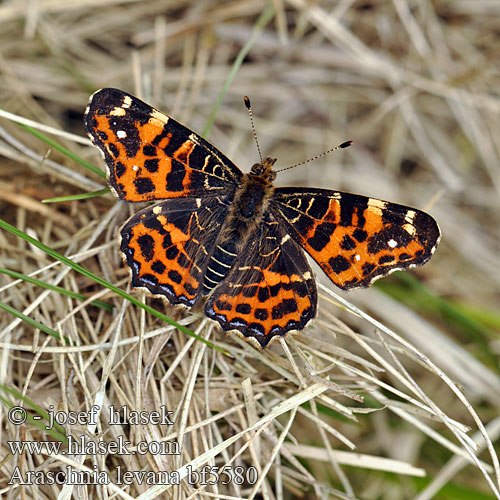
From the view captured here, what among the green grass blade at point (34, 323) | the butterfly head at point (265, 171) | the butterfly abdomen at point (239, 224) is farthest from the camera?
the butterfly head at point (265, 171)

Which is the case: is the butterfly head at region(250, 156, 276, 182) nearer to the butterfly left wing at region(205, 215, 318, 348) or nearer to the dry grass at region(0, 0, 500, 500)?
the butterfly left wing at region(205, 215, 318, 348)

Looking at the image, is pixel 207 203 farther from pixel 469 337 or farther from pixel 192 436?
pixel 469 337

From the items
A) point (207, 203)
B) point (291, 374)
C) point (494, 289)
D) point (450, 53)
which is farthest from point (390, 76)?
point (291, 374)

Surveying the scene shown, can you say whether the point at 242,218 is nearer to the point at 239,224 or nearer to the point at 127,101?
the point at 239,224

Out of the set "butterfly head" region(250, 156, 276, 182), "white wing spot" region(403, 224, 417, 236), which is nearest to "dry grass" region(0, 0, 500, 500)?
"white wing spot" region(403, 224, 417, 236)

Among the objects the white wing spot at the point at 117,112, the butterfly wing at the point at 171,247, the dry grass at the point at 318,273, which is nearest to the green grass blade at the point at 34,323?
the dry grass at the point at 318,273

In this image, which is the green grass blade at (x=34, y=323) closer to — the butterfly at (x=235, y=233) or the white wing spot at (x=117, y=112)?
the butterfly at (x=235, y=233)

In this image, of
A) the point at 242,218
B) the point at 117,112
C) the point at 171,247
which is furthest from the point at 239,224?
the point at 117,112

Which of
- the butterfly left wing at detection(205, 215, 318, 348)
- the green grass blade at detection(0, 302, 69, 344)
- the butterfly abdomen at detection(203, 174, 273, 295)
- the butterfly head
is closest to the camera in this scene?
the green grass blade at detection(0, 302, 69, 344)
